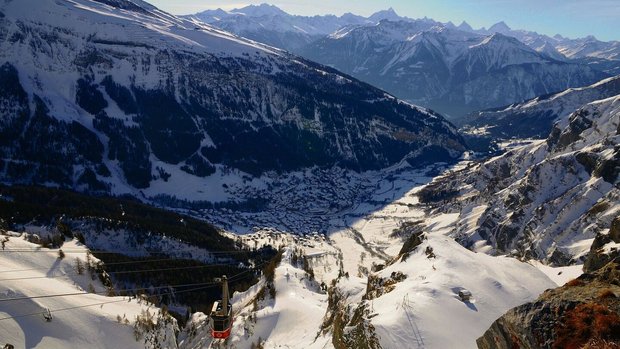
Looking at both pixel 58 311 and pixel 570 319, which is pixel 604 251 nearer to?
pixel 570 319

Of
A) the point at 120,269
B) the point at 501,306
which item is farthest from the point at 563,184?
the point at 120,269

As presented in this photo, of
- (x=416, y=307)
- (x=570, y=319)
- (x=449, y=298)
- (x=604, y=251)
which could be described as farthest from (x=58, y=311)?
(x=604, y=251)

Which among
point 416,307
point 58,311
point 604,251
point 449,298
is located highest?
point 604,251

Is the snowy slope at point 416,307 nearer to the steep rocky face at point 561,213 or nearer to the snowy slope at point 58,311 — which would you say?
the snowy slope at point 58,311

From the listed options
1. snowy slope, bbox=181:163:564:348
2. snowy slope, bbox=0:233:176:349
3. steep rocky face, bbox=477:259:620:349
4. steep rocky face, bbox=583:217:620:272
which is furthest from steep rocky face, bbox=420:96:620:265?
steep rocky face, bbox=477:259:620:349

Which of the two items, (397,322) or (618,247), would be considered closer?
(397,322)

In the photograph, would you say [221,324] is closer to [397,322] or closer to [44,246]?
[397,322]

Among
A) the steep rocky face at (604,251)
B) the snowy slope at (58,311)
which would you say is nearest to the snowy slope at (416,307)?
the steep rocky face at (604,251)
